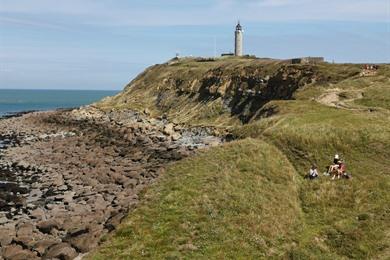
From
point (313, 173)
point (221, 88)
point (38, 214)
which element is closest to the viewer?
point (313, 173)

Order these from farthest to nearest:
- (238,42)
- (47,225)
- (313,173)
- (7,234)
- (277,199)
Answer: (238,42)
(313,173)
(47,225)
(7,234)
(277,199)

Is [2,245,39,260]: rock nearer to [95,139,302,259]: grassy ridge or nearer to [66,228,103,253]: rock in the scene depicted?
[66,228,103,253]: rock

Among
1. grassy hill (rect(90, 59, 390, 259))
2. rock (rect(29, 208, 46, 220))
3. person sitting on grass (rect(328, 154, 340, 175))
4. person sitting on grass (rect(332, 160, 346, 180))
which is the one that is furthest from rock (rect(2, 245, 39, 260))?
person sitting on grass (rect(332, 160, 346, 180))

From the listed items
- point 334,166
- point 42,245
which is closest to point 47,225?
point 42,245

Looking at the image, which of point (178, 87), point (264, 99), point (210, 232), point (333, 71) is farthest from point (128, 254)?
point (178, 87)

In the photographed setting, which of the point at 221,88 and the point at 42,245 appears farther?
the point at 221,88

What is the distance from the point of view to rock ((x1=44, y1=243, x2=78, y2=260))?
30094mm

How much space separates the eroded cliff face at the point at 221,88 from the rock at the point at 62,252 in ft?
144

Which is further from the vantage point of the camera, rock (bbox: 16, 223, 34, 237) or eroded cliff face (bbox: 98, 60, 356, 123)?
eroded cliff face (bbox: 98, 60, 356, 123)

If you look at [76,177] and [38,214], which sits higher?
[76,177]

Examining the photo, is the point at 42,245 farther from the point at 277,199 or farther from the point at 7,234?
the point at 277,199

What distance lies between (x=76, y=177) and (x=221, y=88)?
57452 mm

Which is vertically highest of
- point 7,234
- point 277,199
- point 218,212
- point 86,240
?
point 277,199

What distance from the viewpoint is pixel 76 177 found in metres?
57.6
